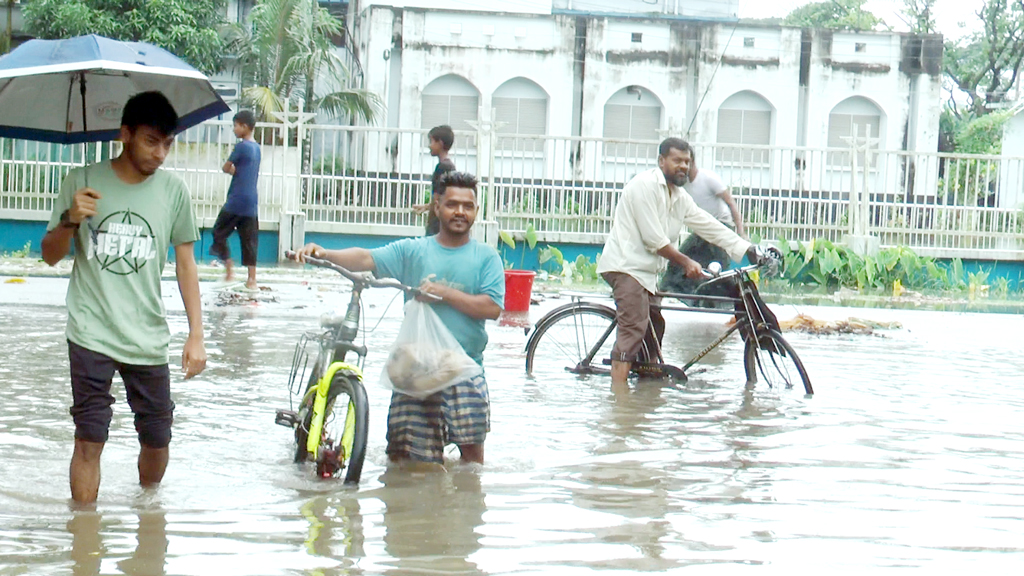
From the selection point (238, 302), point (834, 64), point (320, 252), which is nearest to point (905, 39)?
point (834, 64)

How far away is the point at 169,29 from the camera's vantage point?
27.6m

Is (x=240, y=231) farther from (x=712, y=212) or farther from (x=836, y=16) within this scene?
(x=836, y=16)

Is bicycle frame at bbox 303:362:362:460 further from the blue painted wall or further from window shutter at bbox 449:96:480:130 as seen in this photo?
window shutter at bbox 449:96:480:130

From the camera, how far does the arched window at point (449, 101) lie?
102 feet

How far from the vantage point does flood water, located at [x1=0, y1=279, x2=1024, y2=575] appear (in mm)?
4676

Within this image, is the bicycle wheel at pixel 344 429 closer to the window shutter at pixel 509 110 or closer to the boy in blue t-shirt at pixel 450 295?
the boy in blue t-shirt at pixel 450 295

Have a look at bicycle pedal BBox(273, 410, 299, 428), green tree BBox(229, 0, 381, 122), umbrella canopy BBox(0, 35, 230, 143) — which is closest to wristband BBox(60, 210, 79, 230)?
umbrella canopy BBox(0, 35, 230, 143)

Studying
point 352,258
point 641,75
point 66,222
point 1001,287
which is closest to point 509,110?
point 641,75

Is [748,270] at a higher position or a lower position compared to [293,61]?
lower

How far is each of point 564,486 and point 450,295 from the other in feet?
3.27

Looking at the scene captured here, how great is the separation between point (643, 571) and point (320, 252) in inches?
77.5

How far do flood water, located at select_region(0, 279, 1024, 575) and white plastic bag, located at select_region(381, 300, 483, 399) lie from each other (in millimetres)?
440

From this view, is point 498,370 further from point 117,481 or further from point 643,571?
point 643,571

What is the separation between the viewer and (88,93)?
586 cm
